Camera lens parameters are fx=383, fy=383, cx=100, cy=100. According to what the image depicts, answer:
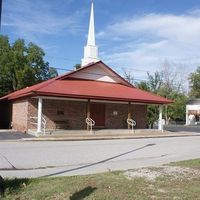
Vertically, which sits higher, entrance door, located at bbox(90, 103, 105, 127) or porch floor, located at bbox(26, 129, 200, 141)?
entrance door, located at bbox(90, 103, 105, 127)

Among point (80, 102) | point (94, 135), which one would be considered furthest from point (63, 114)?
point (94, 135)

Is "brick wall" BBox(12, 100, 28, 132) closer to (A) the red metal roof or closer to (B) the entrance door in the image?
(A) the red metal roof

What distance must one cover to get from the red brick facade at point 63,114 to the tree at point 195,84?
61344 millimetres

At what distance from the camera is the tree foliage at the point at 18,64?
52.0 metres

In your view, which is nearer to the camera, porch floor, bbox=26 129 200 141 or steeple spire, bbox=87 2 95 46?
porch floor, bbox=26 129 200 141

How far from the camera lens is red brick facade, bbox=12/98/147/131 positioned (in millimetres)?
27891

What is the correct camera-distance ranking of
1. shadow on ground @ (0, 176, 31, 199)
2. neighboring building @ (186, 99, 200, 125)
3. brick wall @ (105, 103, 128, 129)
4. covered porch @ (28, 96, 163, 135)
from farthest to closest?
neighboring building @ (186, 99, 200, 125)
brick wall @ (105, 103, 128, 129)
covered porch @ (28, 96, 163, 135)
shadow on ground @ (0, 176, 31, 199)

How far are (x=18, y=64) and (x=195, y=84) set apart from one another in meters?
52.4

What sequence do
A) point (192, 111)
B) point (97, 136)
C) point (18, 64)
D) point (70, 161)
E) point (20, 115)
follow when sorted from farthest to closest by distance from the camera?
1. point (192, 111)
2. point (18, 64)
3. point (20, 115)
4. point (97, 136)
5. point (70, 161)

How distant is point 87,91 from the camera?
93.4 ft

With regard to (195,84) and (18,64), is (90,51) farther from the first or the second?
(195,84)

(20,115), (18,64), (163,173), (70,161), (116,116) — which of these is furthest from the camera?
(18,64)

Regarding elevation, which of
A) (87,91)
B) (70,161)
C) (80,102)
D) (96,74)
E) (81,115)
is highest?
(96,74)

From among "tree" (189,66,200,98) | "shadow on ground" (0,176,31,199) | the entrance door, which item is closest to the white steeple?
the entrance door
